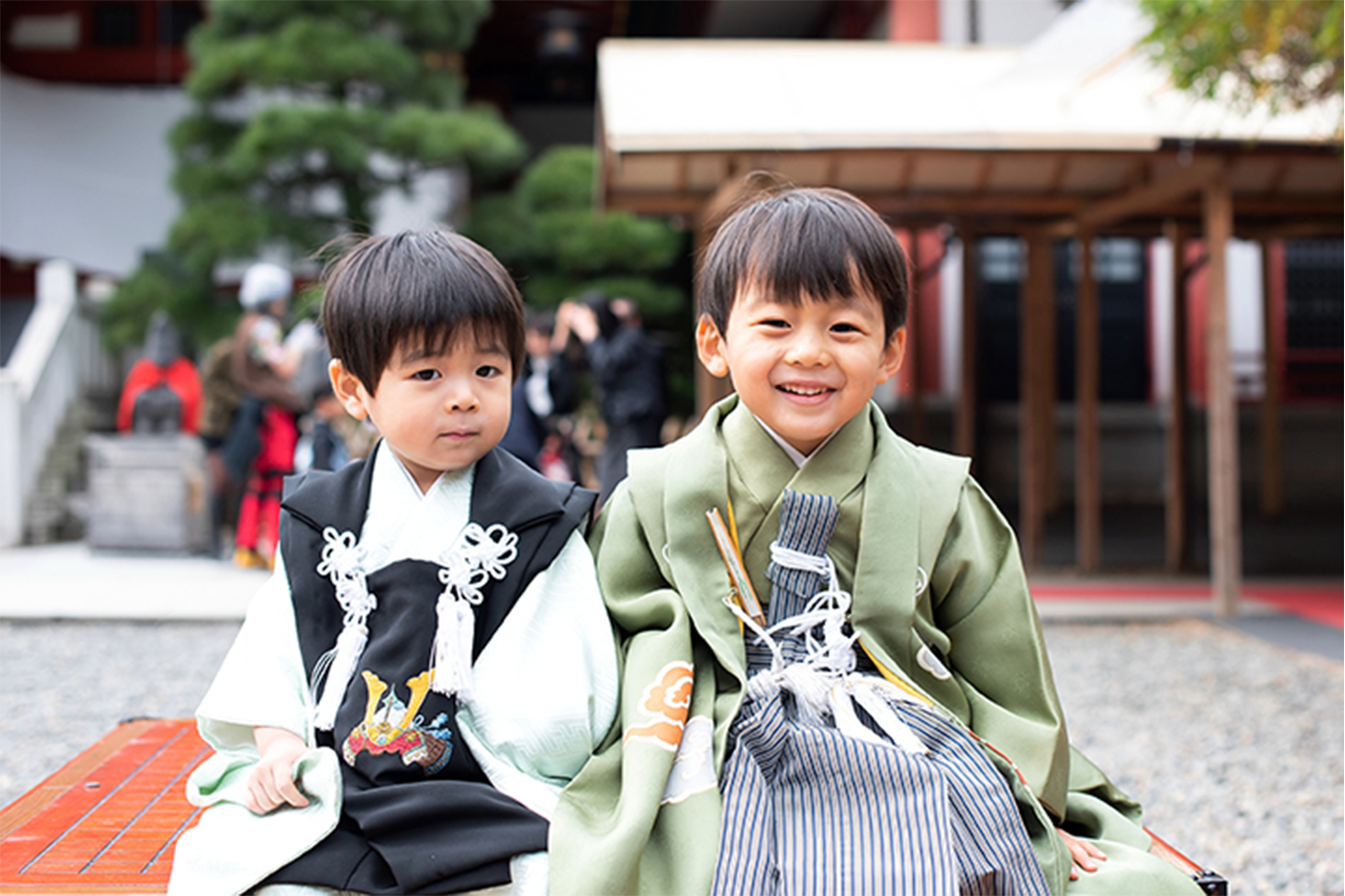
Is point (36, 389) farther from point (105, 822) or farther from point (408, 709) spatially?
point (408, 709)

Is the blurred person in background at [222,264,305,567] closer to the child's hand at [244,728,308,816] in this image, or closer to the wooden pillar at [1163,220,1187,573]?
the child's hand at [244,728,308,816]

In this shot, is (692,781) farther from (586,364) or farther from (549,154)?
(549,154)

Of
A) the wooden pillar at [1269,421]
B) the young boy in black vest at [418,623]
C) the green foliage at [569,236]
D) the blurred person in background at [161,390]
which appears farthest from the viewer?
the green foliage at [569,236]

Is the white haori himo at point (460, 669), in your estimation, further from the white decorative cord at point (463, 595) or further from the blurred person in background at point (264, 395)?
the blurred person in background at point (264, 395)

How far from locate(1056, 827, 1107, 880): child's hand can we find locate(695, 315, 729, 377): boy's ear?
0.83 m

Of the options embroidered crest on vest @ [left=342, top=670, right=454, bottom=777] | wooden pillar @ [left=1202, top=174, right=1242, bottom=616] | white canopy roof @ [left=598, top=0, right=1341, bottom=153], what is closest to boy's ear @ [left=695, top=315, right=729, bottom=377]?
embroidered crest on vest @ [left=342, top=670, right=454, bottom=777]

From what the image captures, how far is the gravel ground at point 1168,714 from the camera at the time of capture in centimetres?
315

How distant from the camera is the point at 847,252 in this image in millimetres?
1586

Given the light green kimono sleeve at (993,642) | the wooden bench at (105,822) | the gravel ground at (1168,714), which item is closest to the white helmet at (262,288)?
the gravel ground at (1168,714)

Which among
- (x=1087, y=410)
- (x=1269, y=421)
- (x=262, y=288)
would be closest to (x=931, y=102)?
(x=1087, y=410)

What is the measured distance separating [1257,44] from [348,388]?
3.18 metres

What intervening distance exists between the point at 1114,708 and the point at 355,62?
7705 millimetres

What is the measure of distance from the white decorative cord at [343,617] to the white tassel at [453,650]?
0.11 meters

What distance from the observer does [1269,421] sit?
351 inches
